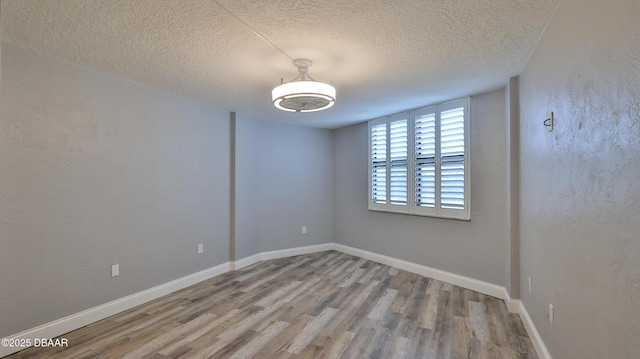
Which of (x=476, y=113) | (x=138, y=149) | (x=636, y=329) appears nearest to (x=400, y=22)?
(x=636, y=329)

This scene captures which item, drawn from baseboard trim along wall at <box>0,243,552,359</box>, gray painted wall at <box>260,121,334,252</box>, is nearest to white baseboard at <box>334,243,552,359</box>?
baseboard trim along wall at <box>0,243,552,359</box>

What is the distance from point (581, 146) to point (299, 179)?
4.14 m

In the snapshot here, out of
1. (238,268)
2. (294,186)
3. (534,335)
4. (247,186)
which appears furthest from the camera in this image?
(294,186)

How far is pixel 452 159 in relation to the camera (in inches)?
143

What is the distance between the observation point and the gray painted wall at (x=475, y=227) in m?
3.27

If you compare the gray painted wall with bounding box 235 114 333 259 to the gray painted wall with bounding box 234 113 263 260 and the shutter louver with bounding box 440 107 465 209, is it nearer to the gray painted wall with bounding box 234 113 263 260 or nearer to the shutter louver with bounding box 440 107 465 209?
the gray painted wall with bounding box 234 113 263 260

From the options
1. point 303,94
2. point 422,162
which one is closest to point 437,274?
A: point 422,162

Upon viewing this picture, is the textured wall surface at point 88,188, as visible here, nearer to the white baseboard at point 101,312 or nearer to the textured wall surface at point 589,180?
the white baseboard at point 101,312

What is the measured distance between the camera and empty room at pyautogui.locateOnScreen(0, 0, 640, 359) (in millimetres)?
1430

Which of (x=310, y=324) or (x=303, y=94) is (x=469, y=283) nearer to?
(x=310, y=324)

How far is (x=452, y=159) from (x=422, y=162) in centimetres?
43

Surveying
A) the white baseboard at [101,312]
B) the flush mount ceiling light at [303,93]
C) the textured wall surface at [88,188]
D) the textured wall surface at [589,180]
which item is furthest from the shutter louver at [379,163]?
the white baseboard at [101,312]

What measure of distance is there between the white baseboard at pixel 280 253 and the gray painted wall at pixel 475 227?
89 cm

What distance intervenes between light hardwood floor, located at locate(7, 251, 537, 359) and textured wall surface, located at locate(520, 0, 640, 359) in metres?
0.66
